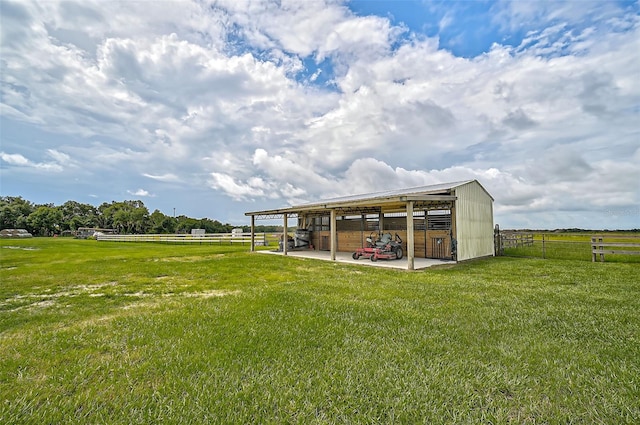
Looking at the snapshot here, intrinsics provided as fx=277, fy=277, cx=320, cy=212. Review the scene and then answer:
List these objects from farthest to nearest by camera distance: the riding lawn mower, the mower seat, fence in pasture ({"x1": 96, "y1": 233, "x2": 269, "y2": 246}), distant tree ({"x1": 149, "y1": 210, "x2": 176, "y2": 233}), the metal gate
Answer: distant tree ({"x1": 149, "y1": 210, "x2": 176, "y2": 233}) < fence in pasture ({"x1": 96, "y1": 233, "x2": 269, "y2": 246}) < the metal gate < the mower seat < the riding lawn mower

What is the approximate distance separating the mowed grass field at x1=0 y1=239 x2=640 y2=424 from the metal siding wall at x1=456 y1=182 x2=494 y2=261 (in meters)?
5.39

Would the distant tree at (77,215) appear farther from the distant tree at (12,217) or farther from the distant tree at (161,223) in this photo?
the distant tree at (161,223)

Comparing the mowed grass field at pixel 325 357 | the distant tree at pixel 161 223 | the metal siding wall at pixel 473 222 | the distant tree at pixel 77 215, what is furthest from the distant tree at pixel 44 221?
the metal siding wall at pixel 473 222

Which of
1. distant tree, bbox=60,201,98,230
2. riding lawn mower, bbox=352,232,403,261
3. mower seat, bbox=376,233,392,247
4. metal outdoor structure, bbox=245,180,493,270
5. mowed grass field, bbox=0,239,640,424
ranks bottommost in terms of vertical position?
mowed grass field, bbox=0,239,640,424

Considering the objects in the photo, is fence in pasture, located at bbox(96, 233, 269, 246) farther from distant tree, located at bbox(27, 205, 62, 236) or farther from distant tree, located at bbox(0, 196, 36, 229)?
distant tree, located at bbox(0, 196, 36, 229)

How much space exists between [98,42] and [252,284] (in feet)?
35.4

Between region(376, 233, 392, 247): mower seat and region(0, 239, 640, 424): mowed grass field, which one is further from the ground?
region(376, 233, 392, 247): mower seat

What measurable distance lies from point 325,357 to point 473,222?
11624 mm

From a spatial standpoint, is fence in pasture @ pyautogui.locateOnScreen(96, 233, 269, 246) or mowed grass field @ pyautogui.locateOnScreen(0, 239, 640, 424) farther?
fence in pasture @ pyautogui.locateOnScreen(96, 233, 269, 246)

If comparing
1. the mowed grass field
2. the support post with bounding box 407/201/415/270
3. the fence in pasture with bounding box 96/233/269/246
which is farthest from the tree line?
the mowed grass field

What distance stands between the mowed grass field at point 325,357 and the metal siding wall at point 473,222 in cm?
539

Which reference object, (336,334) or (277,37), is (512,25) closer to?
(277,37)

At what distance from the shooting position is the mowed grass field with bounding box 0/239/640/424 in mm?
2172

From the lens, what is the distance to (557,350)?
3.17 metres
